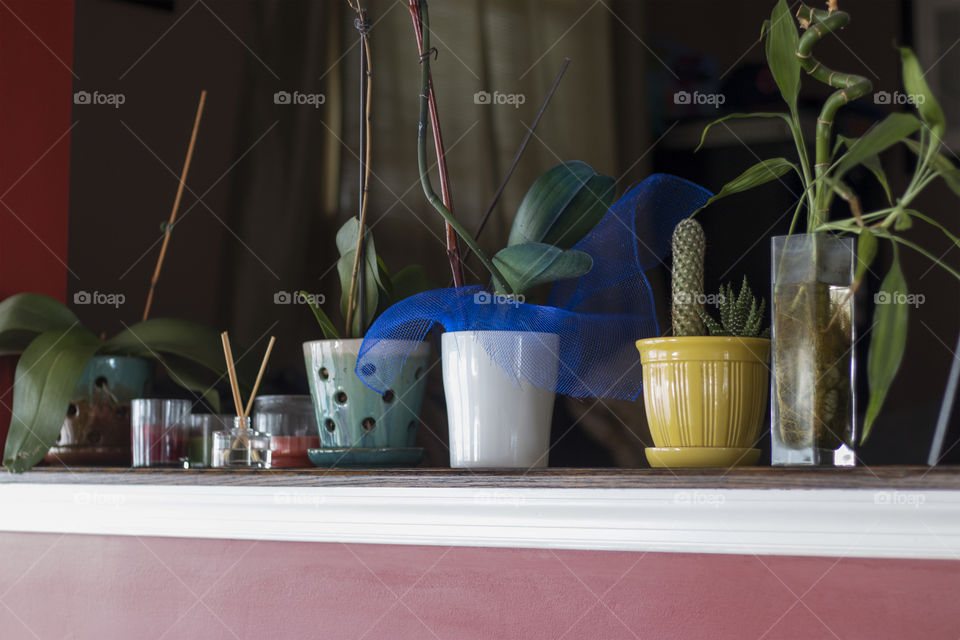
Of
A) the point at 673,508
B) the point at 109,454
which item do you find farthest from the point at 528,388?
the point at 109,454

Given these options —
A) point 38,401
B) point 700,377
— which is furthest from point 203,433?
point 700,377

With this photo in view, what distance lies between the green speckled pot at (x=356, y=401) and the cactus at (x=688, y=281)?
Answer: 0.83 feet

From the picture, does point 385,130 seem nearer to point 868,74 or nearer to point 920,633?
point 868,74

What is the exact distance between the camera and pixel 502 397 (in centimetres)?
81

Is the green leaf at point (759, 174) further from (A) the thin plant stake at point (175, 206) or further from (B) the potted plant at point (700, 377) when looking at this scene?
(A) the thin plant stake at point (175, 206)

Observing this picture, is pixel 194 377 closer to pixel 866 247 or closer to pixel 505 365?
pixel 505 365

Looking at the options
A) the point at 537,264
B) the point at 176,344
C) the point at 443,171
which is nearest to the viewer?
the point at 537,264

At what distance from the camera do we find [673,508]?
0.70 m

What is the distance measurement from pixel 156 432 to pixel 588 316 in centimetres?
48

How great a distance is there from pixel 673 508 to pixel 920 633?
0.18 metres

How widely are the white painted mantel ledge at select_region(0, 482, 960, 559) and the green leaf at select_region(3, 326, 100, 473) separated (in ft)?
0.14

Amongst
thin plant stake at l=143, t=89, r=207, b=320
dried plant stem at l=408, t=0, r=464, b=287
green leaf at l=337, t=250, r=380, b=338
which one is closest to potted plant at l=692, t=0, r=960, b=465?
dried plant stem at l=408, t=0, r=464, b=287

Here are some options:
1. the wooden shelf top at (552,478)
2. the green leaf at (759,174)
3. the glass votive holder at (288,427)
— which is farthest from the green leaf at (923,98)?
the glass votive holder at (288,427)

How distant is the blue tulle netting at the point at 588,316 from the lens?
31.8 inches
